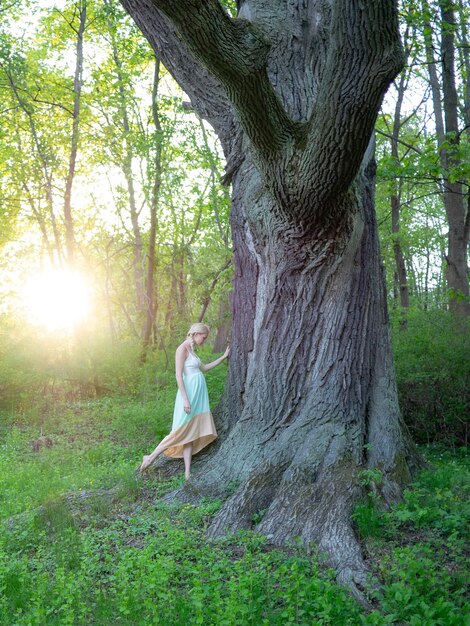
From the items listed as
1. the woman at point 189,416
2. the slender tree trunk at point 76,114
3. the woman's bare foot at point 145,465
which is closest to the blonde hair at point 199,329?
the woman at point 189,416

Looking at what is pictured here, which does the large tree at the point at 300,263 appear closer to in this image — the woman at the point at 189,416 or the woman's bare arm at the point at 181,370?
the woman at the point at 189,416

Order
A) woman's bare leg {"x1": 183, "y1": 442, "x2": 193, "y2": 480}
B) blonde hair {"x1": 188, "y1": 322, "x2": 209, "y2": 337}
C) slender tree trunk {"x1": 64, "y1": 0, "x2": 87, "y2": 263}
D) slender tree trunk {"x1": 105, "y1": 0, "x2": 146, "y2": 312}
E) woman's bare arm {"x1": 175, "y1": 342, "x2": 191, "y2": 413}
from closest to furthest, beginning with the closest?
1. woman's bare leg {"x1": 183, "y1": 442, "x2": 193, "y2": 480}
2. woman's bare arm {"x1": 175, "y1": 342, "x2": 191, "y2": 413}
3. blonde hair {"x1": 188, "y1": 322, "x2": 209, "y2": 337}
4. slender tree trunk {"x1": 64, "y1": 0, "x2": 87, "y2": 263}
5. slender tree trunk {"x1": 105, "y1": 0, "x2": 146, "y2": 312}

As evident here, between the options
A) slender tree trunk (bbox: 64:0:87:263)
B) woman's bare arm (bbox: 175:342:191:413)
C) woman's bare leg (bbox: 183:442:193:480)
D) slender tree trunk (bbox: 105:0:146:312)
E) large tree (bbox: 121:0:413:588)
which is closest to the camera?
large tree (bbox: 121:0:413:588)

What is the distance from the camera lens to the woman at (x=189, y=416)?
770cm

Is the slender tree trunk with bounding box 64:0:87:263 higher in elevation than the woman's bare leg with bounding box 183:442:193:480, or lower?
higher

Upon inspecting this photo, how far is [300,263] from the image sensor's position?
22.7ft

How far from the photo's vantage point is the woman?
7.70 m

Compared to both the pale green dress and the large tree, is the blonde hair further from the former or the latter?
the large tree

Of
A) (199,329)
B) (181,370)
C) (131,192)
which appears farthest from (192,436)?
(131,192)

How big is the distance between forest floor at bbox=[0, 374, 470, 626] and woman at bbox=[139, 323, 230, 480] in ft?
1.27

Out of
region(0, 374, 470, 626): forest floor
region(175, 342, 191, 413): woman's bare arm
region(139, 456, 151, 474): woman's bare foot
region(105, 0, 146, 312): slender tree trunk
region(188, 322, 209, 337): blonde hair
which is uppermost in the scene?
region(105, 0, 146, 312): slender tree trunk

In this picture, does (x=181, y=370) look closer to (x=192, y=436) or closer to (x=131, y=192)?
(x=192, y=436)

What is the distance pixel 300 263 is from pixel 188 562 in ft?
10.9

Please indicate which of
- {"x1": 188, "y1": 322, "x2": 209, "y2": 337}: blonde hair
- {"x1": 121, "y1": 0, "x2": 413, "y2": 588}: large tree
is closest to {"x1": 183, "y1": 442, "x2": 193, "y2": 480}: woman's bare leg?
{"x1": 121, "y1": 0, "x2": 413, "y2": 588}: large tree
